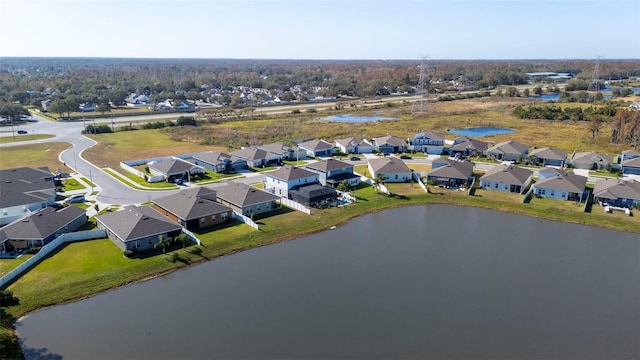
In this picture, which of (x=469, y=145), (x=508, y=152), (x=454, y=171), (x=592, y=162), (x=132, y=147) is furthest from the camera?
(x=132, y=147)

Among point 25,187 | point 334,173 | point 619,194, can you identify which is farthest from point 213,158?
point 619,194

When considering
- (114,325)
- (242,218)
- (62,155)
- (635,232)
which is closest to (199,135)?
(62,155)

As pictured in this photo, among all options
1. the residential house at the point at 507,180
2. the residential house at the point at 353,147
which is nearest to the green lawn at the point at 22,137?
the residential house at the point at 353,147

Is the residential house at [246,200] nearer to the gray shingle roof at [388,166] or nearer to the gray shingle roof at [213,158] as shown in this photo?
the gray shingle roof at [213,158]

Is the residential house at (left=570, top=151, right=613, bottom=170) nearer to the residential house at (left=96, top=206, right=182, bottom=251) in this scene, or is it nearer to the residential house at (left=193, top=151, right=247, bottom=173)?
the residential house at (left=193, top=151, right=247, bottom=173)

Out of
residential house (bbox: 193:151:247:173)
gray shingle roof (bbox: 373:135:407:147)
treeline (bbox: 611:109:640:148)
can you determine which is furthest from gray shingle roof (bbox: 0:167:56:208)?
treeline (bbox: 611:109:640:148)

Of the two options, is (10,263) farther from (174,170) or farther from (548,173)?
(548,173)
